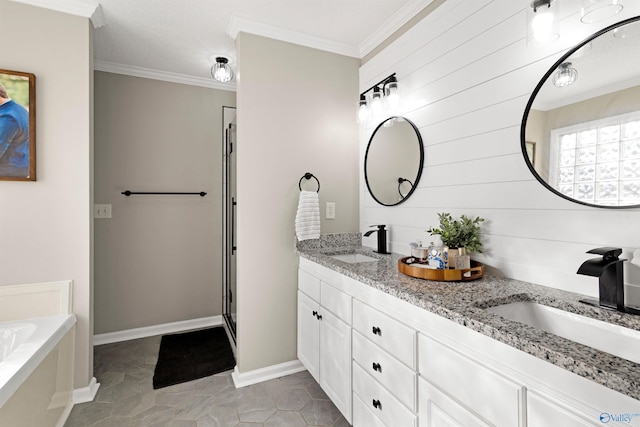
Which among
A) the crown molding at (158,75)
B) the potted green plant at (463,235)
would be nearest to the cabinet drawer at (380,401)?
the potted green plant at (463,235)

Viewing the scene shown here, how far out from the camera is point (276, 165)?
7.41 feet

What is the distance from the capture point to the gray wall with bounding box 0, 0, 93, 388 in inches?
73.9

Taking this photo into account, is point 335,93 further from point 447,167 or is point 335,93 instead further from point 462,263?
point 462,263

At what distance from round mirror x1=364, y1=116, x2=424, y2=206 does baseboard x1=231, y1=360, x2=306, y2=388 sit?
1.37 m

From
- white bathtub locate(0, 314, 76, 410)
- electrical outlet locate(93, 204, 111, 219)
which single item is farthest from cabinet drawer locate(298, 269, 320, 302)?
electrical outlet locate(93, 204, 111, 219)

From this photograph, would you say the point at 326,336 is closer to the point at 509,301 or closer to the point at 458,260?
the point at 458,260

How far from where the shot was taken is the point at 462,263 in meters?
1.44

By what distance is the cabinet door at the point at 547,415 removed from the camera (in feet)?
2.33

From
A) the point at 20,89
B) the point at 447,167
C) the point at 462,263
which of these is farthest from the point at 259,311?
the point at 20,89

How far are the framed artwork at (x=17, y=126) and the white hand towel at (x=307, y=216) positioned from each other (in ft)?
5.34

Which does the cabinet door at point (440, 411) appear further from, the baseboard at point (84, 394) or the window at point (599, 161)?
the baseboard at point (84, 394)

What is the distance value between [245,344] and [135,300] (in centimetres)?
140

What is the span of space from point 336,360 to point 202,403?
0.94 metres

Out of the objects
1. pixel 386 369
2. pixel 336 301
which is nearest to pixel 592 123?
pixel 386 369
